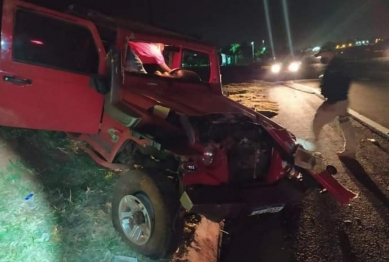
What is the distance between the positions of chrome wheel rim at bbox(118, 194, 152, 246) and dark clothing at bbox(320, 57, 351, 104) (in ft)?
14.8

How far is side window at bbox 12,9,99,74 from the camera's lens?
4.11 meters

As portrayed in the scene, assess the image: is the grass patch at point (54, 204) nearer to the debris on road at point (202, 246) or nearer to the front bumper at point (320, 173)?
the debris on road at point (202, 246)

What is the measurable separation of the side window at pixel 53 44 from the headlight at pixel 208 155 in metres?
1.76

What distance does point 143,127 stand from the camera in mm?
3779

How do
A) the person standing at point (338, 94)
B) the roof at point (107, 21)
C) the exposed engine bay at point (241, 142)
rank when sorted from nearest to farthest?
the exposed engine bay at point (241, 142)
the roof at point (107, 21)
the person standing at point (338, 94)

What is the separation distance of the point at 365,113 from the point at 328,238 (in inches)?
301

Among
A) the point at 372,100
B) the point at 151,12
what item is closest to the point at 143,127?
the point at 372,100

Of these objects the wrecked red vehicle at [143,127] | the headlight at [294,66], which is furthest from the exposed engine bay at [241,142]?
the headlight at [294,66]

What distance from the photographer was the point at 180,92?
4.79m

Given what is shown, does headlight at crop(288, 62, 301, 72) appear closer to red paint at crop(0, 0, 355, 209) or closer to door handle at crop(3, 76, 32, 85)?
red paint at crop(0, 0, 355, 209)

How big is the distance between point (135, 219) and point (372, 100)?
1143cm

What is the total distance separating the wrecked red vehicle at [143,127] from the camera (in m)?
3.42

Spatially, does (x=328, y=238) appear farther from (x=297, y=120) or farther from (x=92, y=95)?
(x=297, y=120)

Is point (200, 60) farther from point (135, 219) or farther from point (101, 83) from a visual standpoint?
point (135, 219)
